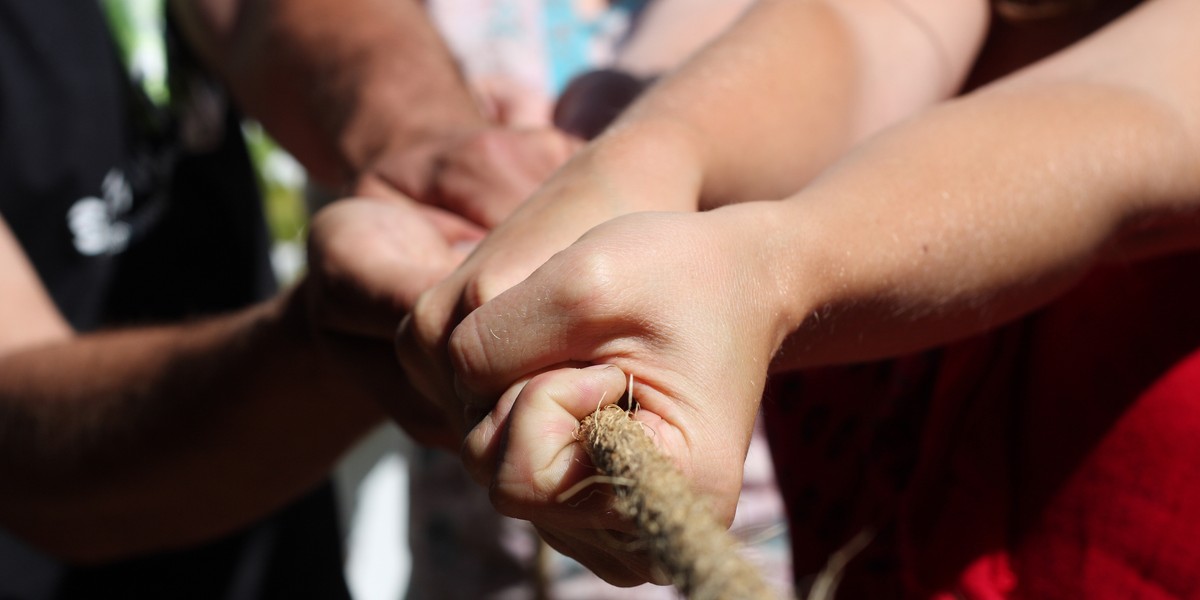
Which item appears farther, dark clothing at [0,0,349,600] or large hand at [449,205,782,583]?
dark clothing at [0,0,349,600]

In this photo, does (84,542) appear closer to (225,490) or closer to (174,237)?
(225,490)

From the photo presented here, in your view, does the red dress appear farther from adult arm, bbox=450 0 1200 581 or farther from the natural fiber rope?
the natural fiber rope

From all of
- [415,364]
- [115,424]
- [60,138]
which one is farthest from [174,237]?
[415,364]

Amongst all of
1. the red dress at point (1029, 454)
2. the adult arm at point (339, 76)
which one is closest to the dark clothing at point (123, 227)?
the adult arm at point (339, 76)

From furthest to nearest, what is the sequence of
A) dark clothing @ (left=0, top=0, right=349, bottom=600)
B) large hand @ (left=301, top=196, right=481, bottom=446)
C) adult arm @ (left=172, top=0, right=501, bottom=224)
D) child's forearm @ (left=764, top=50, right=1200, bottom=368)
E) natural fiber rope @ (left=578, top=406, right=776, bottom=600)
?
1. dark clothing @ (left=0, top=0, right=349, bottom=600)
2. adult arm @ (left=172, top=0, right=501, bottom=224)
3. large hand @ (left=301, top=196, right=481, bottom=446)
4. child's forearm @ (left=764, top=50, right=1200, bottom=368)
5. natural fiber rope @ (left=578, top=406, right=776, bottom=600)

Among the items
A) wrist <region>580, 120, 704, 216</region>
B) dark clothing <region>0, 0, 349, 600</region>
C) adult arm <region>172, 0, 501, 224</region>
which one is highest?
wrist <region>580, 120, 704, 216</region>

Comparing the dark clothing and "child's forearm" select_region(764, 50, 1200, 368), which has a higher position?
"child's forearm" select_region(764, 50, 1200, 368)

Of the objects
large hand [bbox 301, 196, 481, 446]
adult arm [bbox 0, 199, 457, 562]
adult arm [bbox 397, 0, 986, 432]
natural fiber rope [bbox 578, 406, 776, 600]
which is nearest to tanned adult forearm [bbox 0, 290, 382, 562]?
adult arm [bbox 0, 199, 457, 562]
